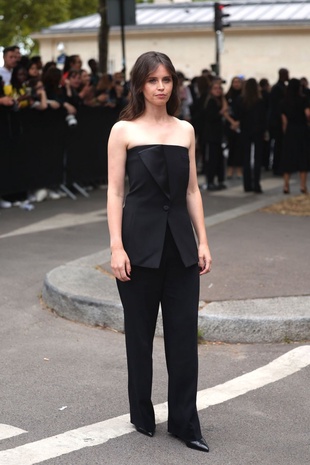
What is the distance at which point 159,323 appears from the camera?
693 cm

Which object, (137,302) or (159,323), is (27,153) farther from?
(137,302)

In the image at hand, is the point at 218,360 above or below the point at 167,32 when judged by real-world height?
below

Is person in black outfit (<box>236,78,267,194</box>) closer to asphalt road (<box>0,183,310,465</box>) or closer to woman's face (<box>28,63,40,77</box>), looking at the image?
woman's face (<box>28,63,40,77</box>)

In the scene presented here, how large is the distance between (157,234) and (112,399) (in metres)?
1.31

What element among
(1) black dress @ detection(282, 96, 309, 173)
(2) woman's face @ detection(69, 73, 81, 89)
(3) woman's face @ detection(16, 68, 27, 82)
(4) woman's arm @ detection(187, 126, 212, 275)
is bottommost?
(1) black dress @ detection(282, 96, 309, 173)

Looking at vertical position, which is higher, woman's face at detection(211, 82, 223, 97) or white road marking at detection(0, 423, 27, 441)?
woman's face at detection(211, 82, 223, 97)

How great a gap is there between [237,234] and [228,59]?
113 feet

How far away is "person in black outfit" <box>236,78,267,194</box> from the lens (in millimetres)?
15492

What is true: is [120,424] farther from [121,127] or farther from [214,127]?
[214,127]

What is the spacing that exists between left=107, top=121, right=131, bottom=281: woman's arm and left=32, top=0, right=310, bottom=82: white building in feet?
128

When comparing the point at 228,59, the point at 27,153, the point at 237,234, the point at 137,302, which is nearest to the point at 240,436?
the point at 137,302

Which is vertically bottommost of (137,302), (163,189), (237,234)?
(237,234)

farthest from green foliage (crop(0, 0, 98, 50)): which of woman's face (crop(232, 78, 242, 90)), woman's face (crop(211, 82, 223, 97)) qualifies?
woman's face (crop(211, 82, 223, 97))

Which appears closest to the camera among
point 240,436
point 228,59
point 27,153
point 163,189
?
point 163,189
